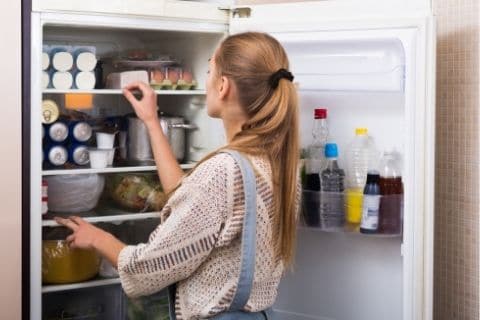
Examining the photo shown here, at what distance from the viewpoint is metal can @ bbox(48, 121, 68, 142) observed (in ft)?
6.31

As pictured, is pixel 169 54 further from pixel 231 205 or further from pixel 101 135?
pixel 231 205

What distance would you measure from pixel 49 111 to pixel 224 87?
62 centimetres

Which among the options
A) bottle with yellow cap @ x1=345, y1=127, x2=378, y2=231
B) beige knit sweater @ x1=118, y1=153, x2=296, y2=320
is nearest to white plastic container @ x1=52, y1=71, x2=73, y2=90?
beige knit sweater @ x1=118, y1=153, x2=296, y2=320

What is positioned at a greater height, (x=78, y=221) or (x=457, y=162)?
(x=457, y=162)

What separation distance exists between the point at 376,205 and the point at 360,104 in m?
0.32

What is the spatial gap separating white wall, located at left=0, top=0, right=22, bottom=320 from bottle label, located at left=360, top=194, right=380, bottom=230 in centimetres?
93

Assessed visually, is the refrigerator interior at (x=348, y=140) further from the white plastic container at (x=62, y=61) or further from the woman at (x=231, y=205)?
the white plastic container at (x=62, y=61)

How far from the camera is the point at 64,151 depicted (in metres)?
1.96

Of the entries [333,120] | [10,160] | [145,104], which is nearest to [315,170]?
[333,120]

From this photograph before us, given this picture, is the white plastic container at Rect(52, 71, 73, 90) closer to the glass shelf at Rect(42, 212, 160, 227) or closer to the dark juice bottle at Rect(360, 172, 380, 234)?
the glass shelf at Rect(42, 212, 160, 227)

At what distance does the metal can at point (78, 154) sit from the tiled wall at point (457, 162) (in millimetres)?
1076

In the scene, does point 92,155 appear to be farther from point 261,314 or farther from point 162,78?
point 261,314

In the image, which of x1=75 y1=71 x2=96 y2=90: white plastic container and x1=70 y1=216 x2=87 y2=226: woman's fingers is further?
x1=75 y1=71 x2=96 y2=90: white plastic container

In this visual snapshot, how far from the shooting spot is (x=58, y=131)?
76.1 inches
